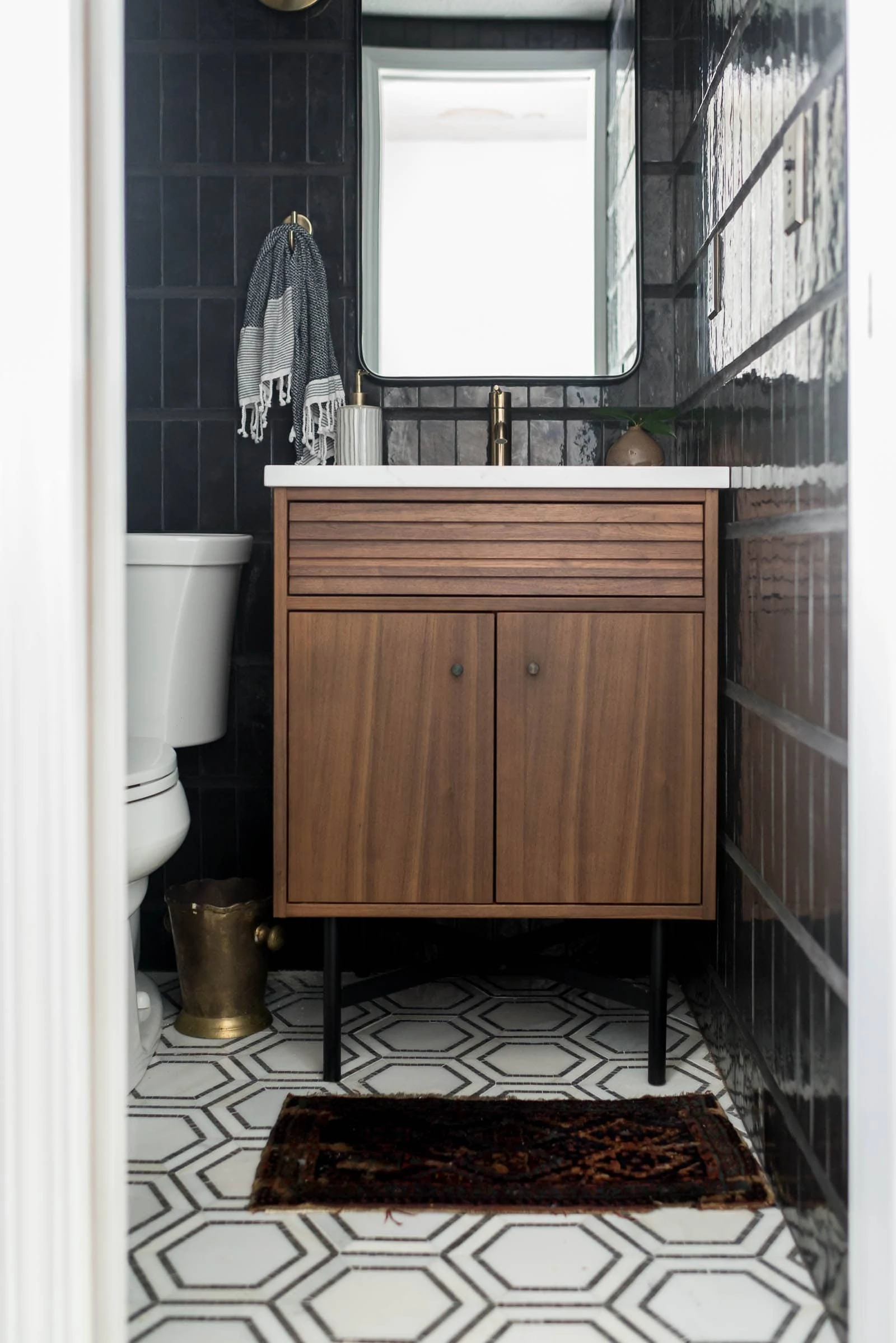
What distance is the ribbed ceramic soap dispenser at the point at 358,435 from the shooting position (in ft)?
7.75

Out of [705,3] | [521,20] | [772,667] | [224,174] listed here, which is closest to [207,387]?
[224,174]

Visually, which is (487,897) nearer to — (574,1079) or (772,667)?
(574,1079)

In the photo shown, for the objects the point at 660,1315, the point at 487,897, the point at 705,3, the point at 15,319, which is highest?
the point at 705,3

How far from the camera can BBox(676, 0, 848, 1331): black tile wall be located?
1.34 meters

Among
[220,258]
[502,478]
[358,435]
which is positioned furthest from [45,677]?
[220,258]

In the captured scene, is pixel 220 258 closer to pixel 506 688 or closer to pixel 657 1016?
pixel 506 688

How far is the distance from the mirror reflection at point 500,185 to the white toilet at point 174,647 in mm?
613

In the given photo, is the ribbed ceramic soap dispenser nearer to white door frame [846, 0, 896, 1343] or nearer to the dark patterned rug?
the dark patterned rug

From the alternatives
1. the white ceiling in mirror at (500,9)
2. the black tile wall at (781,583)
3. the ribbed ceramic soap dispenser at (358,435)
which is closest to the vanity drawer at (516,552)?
the black tile wall at (781,583)

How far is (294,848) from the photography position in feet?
6.39

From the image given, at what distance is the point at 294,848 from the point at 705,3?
165 centimetres

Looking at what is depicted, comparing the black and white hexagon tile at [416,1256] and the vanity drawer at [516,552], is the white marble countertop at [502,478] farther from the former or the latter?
the black and white hexagon tile at [416,1256]

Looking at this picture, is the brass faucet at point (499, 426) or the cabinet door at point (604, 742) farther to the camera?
the brass faucet at point (499, 426)

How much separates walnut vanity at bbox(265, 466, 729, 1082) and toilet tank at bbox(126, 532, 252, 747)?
0.37 m
